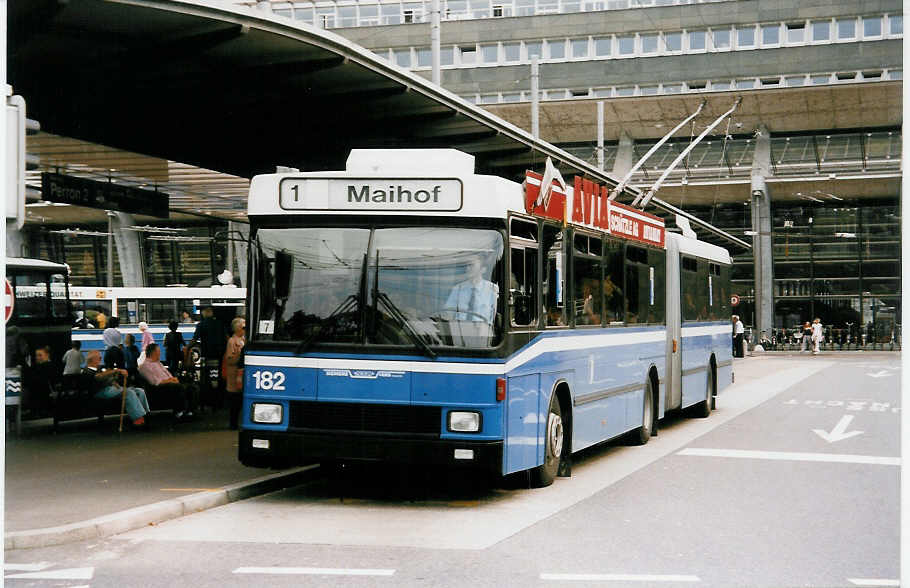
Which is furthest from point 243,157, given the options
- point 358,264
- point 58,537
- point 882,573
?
point 882,573

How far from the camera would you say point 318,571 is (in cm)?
730

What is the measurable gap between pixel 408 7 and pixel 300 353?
4998cm

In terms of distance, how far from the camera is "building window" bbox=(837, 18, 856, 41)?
5041cm

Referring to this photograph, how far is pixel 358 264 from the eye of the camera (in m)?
9.99

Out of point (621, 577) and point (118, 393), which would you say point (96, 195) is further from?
point (621, 577)

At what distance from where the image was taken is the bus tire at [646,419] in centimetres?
1520

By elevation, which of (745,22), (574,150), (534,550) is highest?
(745,22)

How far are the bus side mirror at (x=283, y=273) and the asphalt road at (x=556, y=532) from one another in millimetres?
1737

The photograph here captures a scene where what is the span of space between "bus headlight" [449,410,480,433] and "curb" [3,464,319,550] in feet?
6.70

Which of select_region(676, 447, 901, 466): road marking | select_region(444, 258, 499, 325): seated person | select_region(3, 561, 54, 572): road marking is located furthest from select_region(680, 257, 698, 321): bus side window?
select_region(3, 561, 54, 572): road marking

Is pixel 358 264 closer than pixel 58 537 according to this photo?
No

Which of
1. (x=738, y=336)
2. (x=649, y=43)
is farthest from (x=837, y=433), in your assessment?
(x=649, y=43)

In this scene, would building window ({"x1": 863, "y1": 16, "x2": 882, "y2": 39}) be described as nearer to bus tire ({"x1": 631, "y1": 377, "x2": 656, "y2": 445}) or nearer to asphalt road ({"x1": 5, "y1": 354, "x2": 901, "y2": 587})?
bus tire ({"x1": 631, "y1": 377, "x2": 656, "y2": 445})

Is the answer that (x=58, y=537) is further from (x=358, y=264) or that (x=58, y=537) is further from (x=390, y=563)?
(x=358, y=264)
